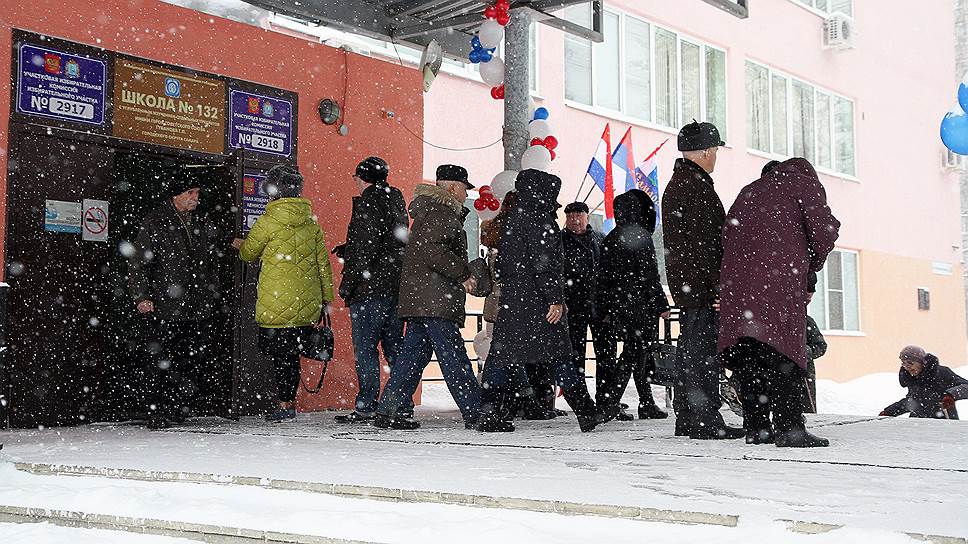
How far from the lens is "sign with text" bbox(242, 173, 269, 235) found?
27.4ft

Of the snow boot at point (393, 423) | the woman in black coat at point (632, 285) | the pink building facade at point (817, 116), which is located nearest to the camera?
the snow boot at point (393, 423)

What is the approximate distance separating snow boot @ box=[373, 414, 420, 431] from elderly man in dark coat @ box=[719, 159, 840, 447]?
2204mm

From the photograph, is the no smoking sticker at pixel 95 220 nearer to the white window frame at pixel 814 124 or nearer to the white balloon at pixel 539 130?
the white balloon at pixel 539 130

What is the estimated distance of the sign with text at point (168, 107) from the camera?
7504 millimetres

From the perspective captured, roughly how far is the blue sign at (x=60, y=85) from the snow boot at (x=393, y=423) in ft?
9.24

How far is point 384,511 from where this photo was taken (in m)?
3.70

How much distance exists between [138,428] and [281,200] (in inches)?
68.7

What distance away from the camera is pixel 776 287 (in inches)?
208

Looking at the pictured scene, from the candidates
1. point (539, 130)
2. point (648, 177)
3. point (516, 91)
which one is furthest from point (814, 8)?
point (516, 91)

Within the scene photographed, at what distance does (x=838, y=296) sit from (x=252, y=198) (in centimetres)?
1424

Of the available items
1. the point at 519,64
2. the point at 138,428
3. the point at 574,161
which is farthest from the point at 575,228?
the point at 574,161

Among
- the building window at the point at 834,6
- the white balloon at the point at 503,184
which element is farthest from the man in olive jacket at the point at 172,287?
the building window at the point at 834,6

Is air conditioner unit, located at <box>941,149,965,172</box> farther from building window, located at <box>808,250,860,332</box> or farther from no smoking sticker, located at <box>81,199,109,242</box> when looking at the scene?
no smoking sticker, located at <box>81,199,109,242</box>

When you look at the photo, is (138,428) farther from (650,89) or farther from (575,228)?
(650,89)
